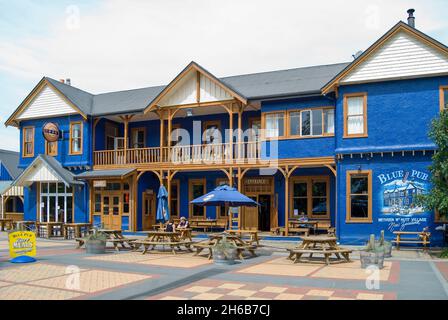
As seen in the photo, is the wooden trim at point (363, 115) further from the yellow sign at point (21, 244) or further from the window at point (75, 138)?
the window at point (75, 138)

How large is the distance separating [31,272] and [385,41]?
14.8m

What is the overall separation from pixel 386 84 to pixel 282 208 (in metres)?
7.63

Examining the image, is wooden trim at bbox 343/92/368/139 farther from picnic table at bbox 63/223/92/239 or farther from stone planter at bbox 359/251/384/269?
picnic table at bbox 63/223/92/239

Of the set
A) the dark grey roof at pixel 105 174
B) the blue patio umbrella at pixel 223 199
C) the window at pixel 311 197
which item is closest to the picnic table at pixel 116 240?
the blue patio umbrella at pixel 223 199

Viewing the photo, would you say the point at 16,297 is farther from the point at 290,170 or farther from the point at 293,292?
the point at 290,170

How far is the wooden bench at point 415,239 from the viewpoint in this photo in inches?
643

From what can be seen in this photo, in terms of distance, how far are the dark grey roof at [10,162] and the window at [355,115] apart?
88.3 feet

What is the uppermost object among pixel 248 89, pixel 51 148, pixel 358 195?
pixel 248 89

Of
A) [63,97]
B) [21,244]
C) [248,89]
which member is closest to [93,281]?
[21,244]

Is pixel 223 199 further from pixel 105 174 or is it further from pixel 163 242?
pixel 105 174

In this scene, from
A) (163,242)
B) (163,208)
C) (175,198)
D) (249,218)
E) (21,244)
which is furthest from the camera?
(175,198)

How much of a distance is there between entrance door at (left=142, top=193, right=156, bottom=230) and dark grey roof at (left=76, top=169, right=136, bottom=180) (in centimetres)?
217

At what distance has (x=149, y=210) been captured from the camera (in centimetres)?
2580

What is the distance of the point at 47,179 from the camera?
25.3 metres
